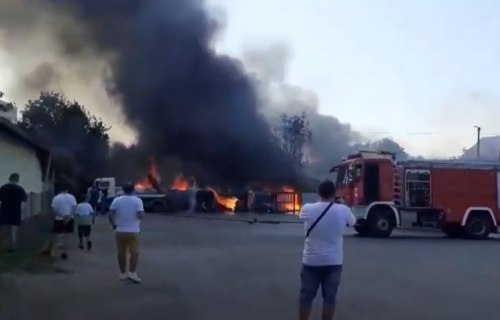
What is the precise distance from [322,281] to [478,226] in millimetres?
20628

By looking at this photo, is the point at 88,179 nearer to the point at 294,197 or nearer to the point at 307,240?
the point at 294,197

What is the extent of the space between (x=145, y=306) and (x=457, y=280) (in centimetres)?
591

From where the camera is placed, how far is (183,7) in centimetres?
4019

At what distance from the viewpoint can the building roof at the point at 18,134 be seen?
941 inches

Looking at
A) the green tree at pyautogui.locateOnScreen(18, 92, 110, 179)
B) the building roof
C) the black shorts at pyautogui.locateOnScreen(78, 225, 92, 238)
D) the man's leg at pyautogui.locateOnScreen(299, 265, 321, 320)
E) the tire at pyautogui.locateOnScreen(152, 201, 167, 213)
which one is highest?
the green tree at pyautogui.locateOnScreen(18, 92, 110, 179)

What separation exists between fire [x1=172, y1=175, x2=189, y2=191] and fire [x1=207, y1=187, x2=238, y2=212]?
152cm

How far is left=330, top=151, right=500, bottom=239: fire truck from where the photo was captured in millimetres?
26953

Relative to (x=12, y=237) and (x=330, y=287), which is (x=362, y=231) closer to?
(x=12, y=237)

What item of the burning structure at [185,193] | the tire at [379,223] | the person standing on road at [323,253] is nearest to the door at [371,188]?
the tire at [379,223]

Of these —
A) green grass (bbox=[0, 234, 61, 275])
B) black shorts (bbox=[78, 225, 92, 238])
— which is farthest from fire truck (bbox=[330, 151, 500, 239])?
green grass (bbox=[0, 234, 61, 275])

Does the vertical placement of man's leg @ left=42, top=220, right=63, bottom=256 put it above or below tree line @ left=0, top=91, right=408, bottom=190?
below

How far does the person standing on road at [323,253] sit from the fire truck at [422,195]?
19.2 metres

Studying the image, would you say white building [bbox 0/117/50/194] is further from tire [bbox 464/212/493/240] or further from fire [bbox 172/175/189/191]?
tire [bbox 464/212/493/240]

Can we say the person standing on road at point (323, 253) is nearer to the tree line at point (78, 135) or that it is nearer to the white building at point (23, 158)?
the white building at point (23, 158)
